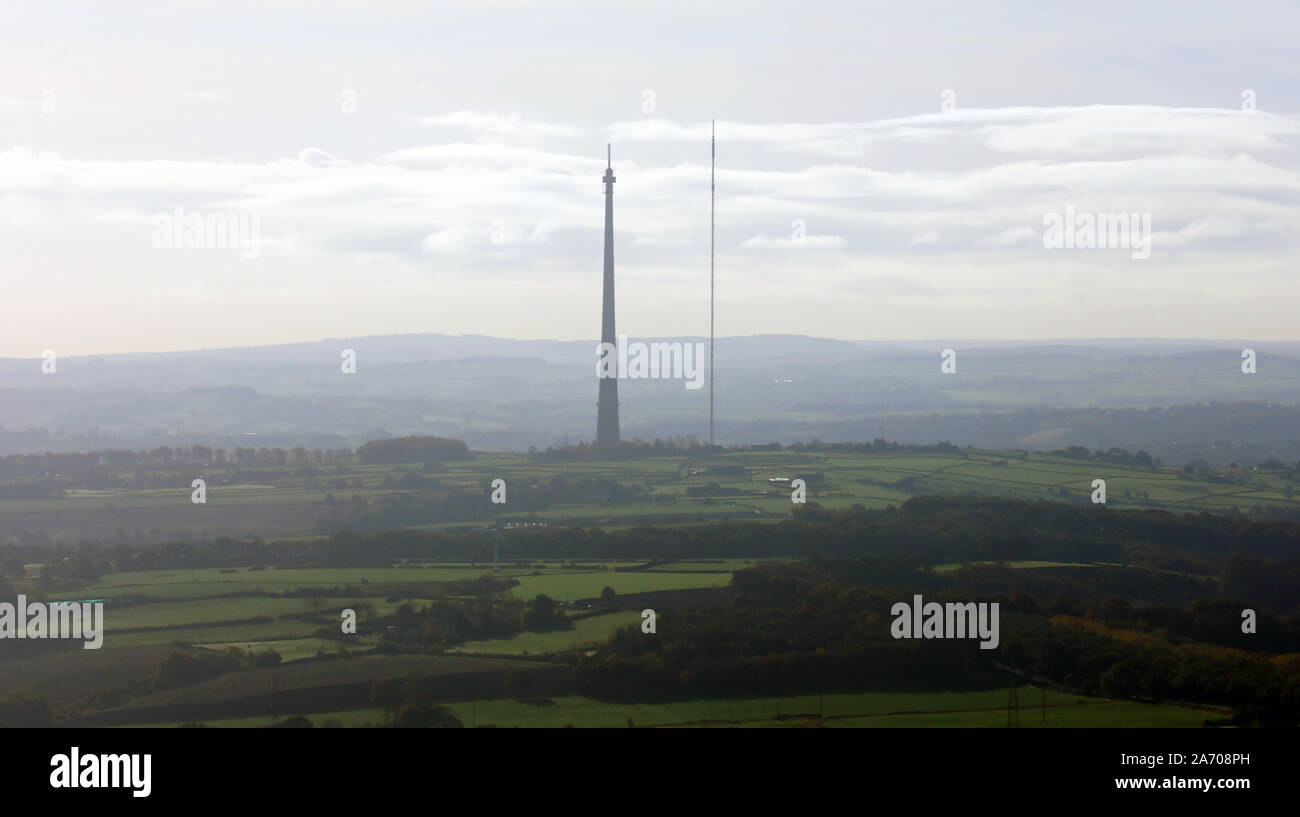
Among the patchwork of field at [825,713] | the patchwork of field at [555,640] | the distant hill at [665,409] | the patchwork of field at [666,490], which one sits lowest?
the patchwork of field at [825,713]

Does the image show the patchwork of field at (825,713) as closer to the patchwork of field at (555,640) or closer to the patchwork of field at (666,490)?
the patchwork of field at (555,640)

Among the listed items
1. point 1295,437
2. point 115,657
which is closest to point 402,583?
point 115,657

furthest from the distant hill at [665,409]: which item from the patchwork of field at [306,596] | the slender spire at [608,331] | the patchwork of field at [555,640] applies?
the patchwork of field at [555,640]

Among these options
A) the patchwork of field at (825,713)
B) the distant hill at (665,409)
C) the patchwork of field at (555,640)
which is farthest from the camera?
the distant hill at (665,409)

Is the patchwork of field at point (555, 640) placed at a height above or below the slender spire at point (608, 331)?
below

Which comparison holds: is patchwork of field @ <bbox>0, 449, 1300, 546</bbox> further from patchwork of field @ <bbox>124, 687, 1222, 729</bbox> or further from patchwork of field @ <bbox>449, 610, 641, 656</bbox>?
patchwork of field @ <bbox>124, 687, 1222, 729</bbox>

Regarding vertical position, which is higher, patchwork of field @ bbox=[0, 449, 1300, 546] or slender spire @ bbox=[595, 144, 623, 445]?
slender spire @ bbox=[595, 144, 623, 445]

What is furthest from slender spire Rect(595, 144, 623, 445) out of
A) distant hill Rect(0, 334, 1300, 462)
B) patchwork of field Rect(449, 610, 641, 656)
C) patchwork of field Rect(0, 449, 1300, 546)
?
patchwork of field Rect(449, 610, 641, 656)

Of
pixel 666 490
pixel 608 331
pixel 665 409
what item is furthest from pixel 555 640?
pixel 665 409

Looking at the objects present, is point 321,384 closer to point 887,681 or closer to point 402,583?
point 402,583
